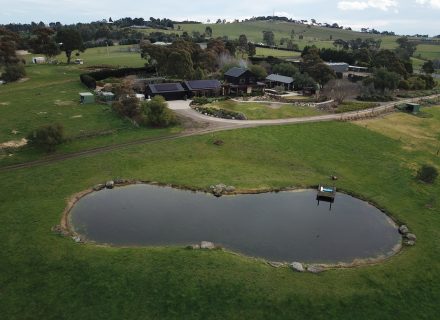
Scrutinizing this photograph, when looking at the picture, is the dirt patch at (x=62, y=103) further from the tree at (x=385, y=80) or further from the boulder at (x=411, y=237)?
the tree at (x=385, y=80)

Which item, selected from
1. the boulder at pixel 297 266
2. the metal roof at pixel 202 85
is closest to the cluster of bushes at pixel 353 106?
the metal roof at pixel 202 85

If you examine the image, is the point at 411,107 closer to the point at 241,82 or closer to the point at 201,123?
the point at 241,82

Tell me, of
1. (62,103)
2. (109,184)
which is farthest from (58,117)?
(109,184)

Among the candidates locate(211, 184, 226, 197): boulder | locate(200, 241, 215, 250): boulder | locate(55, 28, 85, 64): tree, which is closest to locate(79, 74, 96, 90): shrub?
locate(55, 28, 85, 64): tree

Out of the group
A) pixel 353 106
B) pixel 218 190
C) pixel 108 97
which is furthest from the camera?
pixel 353 106

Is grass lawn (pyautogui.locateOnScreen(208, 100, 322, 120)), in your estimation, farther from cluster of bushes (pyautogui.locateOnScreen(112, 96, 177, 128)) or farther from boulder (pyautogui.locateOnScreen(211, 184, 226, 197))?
boulder (pyautogui.locateOnScreen(211, 184, 226, 197))
